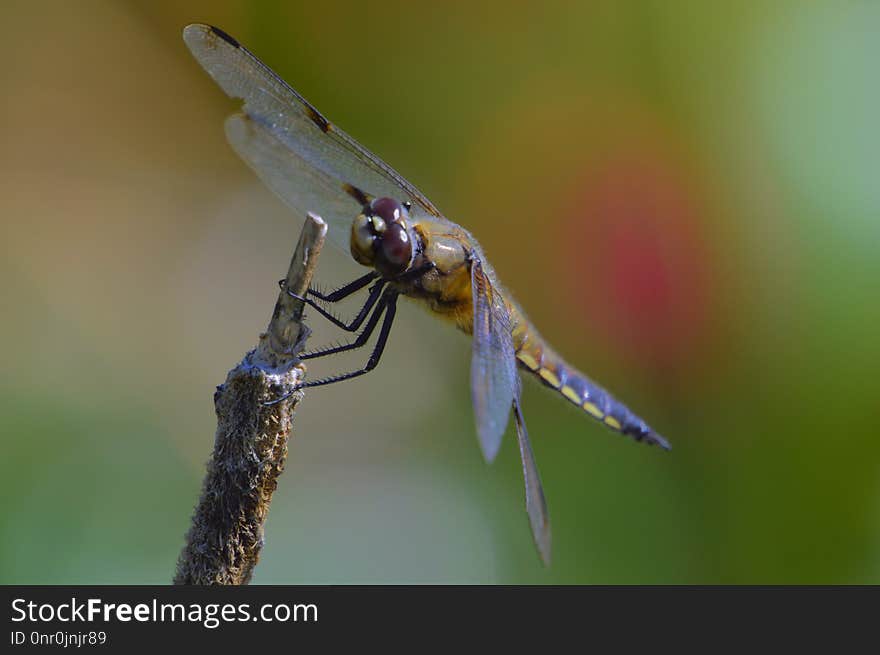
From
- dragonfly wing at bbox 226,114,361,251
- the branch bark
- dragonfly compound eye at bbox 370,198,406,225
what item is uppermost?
dragonfly wing at bbox 226,114,361,251

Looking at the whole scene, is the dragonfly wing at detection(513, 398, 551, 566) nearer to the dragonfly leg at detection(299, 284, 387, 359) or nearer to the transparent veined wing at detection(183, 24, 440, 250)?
the dragonfly leg at detection(299, 284, 387, 359)

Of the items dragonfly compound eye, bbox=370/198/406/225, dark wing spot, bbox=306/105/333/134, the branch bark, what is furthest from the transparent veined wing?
the branch bark

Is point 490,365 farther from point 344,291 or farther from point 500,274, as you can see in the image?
point 500,274

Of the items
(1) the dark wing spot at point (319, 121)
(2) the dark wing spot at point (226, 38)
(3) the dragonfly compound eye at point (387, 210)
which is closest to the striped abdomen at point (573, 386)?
(3) the dragonfly compound eye at point (387, 210)

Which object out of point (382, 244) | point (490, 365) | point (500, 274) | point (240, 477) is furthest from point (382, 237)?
point (500, 274)

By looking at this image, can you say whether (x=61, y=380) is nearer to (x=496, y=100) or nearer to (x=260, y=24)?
(x=260, y=24)

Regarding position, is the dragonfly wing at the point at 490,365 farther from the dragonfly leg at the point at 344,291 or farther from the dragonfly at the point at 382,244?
the dragonfly leg at the point at 344,291
